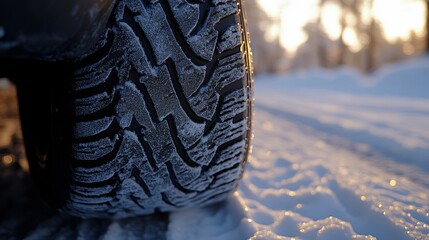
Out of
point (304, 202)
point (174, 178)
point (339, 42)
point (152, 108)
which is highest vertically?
point (152, 108)

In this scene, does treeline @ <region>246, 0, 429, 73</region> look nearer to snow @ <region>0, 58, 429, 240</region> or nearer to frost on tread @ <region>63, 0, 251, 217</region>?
snow @ <region>0, 58, 429, 240</region>

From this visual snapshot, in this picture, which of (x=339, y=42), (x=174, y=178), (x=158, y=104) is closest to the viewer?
(x=158, y=104)

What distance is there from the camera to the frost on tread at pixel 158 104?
82 cm

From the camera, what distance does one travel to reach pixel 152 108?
2.81 feet

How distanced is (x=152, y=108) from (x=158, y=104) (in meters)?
0.02

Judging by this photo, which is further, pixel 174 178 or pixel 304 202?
pixel 304 202

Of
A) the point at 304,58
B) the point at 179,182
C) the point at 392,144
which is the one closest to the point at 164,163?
the point at 179,182

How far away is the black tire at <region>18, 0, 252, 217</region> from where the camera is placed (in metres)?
0.82

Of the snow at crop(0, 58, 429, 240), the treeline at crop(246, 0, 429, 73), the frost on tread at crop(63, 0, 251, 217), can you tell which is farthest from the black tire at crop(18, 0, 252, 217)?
the treeline at crop(246, 0, 429, 73)

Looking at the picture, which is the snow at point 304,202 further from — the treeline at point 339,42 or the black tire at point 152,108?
the treeline at point 339,42

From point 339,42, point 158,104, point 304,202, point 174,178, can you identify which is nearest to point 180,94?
point 158,104

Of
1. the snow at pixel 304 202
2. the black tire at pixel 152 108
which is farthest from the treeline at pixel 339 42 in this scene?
the black tire at pixel 152 108

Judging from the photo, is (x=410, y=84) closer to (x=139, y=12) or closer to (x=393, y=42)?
(x=139, y=12)

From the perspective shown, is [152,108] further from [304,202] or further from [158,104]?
[304,202]
